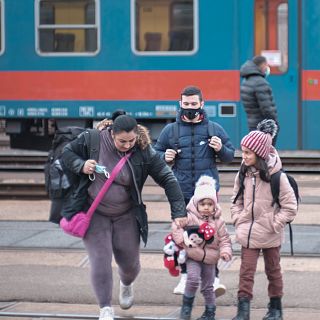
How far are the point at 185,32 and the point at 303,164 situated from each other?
2.80 meters

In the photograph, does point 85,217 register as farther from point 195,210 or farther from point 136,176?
point 195,210

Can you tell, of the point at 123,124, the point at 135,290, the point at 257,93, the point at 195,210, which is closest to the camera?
Answer: the point at 123,124

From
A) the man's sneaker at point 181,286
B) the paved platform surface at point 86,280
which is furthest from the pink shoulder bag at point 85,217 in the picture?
the man's sneaker at point 181,286

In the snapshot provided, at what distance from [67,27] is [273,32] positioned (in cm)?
323

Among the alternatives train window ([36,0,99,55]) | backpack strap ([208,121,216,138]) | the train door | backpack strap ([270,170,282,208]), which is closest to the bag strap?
backpack strap ([270,170,282,208])

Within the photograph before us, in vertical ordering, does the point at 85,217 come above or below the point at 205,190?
below

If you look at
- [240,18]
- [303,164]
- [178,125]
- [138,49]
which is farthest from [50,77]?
[178,125]

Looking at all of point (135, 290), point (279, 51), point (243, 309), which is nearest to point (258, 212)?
point (243, 309)

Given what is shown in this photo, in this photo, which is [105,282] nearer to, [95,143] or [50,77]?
[95,143]

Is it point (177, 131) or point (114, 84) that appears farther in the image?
point (114, 84)

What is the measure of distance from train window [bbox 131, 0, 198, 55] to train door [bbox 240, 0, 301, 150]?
81 cm

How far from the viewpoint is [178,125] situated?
7.27 meters

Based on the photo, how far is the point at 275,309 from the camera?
6.50m

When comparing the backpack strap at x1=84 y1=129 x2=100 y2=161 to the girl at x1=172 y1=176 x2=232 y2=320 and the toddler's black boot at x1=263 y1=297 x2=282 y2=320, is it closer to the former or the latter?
the girl at x1=172 y1=176 x2=232 y2=320
